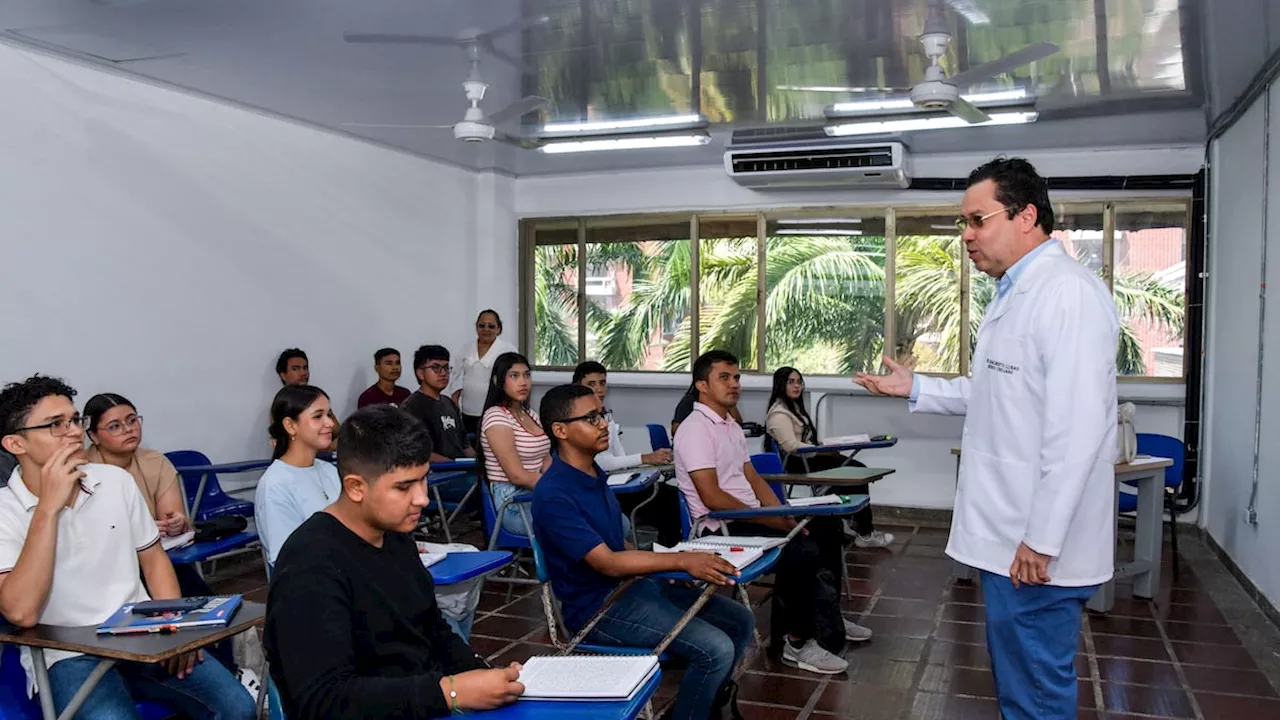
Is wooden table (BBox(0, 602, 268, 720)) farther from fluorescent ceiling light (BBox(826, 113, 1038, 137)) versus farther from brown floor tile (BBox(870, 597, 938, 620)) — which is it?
fluorescent ceiling light (BBox(826, 113, 1038, 137))

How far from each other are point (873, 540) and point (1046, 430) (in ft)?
15.3

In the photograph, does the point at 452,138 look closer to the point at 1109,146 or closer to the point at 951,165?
the point at 951,165

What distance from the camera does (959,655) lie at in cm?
437

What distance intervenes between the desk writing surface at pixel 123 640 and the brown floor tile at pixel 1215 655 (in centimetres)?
381

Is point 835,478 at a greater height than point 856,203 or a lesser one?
lesser

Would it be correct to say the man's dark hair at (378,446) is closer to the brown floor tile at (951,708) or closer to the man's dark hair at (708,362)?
the brown floor tile at (951,708)

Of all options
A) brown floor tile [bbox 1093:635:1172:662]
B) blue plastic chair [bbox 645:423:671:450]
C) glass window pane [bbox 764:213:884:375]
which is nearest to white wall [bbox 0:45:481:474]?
blue plastic chair [bbox 645:423:671:450]

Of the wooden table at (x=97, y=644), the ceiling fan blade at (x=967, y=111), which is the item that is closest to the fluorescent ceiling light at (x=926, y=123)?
the ceiling fan blade at (x=967, y=111)

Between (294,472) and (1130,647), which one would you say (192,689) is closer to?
(294,472)

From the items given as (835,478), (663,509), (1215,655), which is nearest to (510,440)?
(663,509)

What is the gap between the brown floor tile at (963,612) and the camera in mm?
4934

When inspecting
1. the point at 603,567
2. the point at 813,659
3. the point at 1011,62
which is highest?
the point at 1011,62

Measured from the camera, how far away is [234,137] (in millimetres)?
6047

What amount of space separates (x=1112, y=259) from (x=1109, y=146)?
0.79 meters
